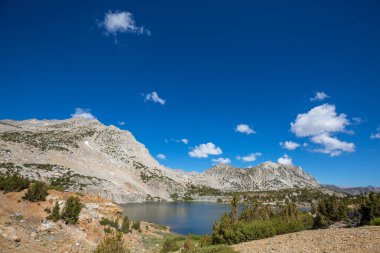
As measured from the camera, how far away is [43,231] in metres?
28.6

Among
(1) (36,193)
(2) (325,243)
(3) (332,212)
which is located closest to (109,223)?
(1) (36,193)

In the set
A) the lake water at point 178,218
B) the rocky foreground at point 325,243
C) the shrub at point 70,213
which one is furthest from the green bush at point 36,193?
the lake water at point 178,218

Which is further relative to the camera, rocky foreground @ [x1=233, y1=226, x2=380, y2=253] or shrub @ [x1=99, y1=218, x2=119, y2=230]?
shrub @ [x1=99, y1=218, x2=119, y2=230]

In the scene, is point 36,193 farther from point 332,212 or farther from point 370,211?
point 370,211

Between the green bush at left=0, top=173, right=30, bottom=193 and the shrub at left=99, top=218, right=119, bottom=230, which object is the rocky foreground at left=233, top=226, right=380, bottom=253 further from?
the green bush at left=0, top=173, right=30, bottom=193

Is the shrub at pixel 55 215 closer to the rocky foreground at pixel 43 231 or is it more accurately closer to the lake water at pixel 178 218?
the rocky foreground at pixel 43 231

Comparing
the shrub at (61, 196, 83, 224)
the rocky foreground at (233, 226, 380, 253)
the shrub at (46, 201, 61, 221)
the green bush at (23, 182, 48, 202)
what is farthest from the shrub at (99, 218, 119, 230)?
the rocky foreground at (233, 226, 380, 253)

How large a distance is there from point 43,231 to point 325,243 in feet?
86.5

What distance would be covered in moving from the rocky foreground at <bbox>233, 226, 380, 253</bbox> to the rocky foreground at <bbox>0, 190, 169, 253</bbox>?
60.5 ft

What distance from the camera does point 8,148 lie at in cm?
10806

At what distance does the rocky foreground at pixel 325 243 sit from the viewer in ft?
48.2

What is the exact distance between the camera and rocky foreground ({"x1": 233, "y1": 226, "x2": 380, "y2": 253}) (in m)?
14.7

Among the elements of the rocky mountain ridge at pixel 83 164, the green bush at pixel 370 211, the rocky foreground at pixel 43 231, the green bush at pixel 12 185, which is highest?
the rocky mountain ridge at pixel 83 164

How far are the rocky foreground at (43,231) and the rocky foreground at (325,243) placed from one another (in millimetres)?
18437
